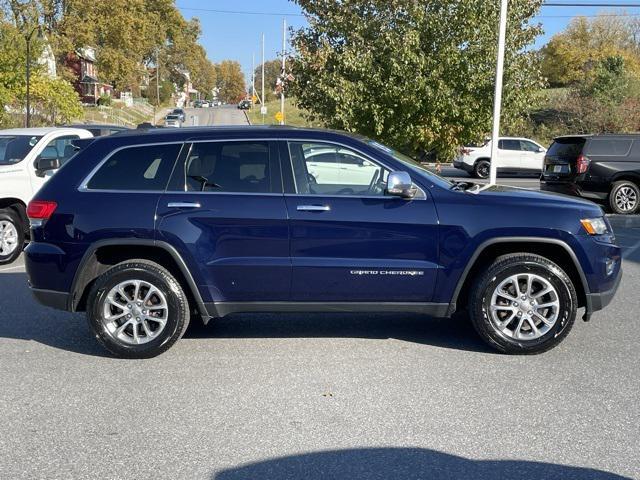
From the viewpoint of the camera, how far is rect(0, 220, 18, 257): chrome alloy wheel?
10.1 m

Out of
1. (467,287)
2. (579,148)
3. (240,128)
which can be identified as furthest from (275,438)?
(579,148)

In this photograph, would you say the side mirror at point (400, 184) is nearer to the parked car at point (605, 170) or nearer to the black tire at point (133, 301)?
the black tire at point (133, 301)

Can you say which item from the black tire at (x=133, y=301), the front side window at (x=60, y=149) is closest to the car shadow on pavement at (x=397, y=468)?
the black tire at (x=133, y=301)

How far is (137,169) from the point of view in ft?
19.4

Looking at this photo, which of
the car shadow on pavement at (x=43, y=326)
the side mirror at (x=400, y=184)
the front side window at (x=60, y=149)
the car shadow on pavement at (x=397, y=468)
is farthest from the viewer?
the front side window at (x=60, y=149)

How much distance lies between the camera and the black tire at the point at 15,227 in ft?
33.2

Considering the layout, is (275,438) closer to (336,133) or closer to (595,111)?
(336,133)

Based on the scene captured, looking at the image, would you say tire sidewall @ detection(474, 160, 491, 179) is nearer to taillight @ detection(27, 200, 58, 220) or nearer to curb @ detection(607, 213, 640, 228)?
curb @ detection(607, 213, 640, 228)

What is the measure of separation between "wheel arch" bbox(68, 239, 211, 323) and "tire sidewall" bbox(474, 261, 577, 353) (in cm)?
221

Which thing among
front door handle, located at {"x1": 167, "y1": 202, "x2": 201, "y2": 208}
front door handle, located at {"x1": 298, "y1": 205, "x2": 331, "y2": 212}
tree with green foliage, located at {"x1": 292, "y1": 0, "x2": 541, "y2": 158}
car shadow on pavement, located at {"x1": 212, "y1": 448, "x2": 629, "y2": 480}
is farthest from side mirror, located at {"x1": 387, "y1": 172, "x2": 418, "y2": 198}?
tree with green foliage, located at {"x1": 292, "y1": 0, "x2": 541, "y2": 158}

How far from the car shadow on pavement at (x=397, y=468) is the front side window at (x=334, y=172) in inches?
91.5

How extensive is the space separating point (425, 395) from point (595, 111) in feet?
122

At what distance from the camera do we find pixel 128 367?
222 inches

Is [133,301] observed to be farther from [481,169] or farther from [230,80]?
[230,80]
